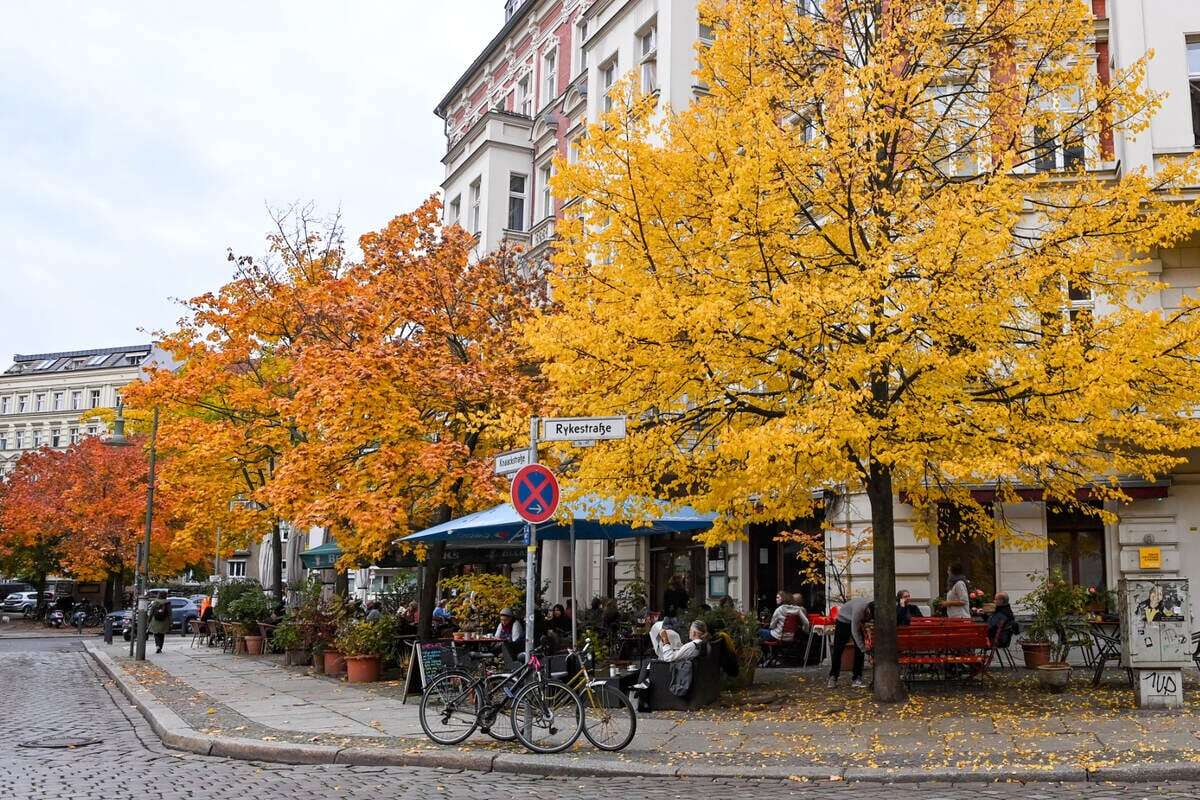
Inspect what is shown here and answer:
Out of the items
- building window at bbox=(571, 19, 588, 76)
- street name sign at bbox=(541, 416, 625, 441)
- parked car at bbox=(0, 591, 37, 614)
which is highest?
building window at bbox=(571, 19, 588, 76)

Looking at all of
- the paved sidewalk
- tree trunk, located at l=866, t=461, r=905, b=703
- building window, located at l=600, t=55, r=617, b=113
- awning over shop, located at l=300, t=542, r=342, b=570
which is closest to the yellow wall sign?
the paved sidewalk

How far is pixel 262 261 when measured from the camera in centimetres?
2886

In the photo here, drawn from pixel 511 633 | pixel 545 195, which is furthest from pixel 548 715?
pixel 545 195

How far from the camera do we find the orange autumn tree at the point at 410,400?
18.2 m

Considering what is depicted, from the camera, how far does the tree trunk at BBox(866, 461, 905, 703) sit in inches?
544

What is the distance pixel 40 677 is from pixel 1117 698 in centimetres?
2076

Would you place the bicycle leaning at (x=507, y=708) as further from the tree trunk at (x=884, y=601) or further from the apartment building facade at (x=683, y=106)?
the apartment building facade at (x=683, y=106)

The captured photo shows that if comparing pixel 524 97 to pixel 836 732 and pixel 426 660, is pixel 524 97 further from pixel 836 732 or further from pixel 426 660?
pixel 836 732

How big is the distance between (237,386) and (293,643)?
28.6 ft

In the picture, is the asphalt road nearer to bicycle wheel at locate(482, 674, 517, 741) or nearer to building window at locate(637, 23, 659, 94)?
bicycle wheel at locate(482, 674, 517, 741)

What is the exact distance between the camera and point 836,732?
11.9 metres

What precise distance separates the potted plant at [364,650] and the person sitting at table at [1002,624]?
993 cm

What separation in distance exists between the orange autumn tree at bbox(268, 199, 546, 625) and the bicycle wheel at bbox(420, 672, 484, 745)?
5.53 meters

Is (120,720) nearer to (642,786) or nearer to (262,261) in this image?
(642,786)
